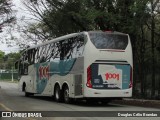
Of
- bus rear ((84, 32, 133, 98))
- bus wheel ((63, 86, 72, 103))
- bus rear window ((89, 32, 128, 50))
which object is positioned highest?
bus rear window ((89, 32, 128, 50))

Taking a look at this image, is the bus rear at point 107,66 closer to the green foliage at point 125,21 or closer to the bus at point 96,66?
the bus at point 96,66

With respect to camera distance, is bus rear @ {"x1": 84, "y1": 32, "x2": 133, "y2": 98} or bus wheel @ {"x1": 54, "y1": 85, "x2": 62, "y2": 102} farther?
bus wheel @ {"x1": 54, "y1": 85, "x2": 62, "y2": 102}

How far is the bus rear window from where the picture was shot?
2300 centimetres

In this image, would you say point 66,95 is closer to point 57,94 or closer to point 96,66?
point 57,94

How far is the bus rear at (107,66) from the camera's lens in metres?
22.6

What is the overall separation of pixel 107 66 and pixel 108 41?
4.32 feet

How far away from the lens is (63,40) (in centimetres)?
2589

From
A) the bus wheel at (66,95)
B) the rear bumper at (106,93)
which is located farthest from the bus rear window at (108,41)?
the bus wheel at (66,95)

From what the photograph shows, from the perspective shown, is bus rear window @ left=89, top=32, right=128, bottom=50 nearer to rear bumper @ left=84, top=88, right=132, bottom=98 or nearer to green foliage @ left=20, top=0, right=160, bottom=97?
rear bumper @ left=84, top=88, right=132, bottom=98

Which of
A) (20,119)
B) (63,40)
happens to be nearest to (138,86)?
(63,40)

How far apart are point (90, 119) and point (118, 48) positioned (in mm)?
7763

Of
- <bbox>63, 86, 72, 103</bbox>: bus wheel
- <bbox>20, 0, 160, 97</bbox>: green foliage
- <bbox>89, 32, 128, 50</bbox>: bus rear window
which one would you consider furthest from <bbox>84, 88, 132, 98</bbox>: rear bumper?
<bbox>20, 0, 160, 97</bbox>: green foliage

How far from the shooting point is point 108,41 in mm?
23250

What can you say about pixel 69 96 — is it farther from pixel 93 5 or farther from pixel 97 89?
pixel 93 5
